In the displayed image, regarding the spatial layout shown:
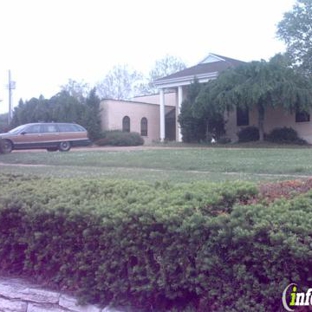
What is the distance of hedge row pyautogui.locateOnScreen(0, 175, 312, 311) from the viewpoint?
3037 mm

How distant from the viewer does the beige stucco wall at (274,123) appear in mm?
28797

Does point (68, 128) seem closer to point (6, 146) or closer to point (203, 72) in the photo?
point (6, 146)

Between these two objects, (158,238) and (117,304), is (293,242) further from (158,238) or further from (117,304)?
(117,304)

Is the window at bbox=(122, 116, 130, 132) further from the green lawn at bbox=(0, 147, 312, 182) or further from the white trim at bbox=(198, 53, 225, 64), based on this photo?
the green lawn at bbox=(0, 147, 312, 182)

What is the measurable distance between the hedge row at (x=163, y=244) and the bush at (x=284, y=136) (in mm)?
23922

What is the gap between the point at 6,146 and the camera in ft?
70.9

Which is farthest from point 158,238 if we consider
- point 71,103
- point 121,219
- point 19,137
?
point 71,103

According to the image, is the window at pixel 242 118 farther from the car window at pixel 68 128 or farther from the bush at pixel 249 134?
the car window at pixel 68 128

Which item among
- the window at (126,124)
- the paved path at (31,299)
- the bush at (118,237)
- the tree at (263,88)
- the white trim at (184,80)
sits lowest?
the paved path at (31,299)

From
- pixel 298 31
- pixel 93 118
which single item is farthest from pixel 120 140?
pixel 298 31

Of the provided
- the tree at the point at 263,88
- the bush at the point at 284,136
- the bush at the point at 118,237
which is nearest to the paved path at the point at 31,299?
the bush at the point at 118,237

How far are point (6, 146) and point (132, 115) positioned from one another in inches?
636

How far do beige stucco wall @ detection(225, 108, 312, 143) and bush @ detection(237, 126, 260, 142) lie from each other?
44.7 inches

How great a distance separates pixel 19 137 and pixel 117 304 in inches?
774
